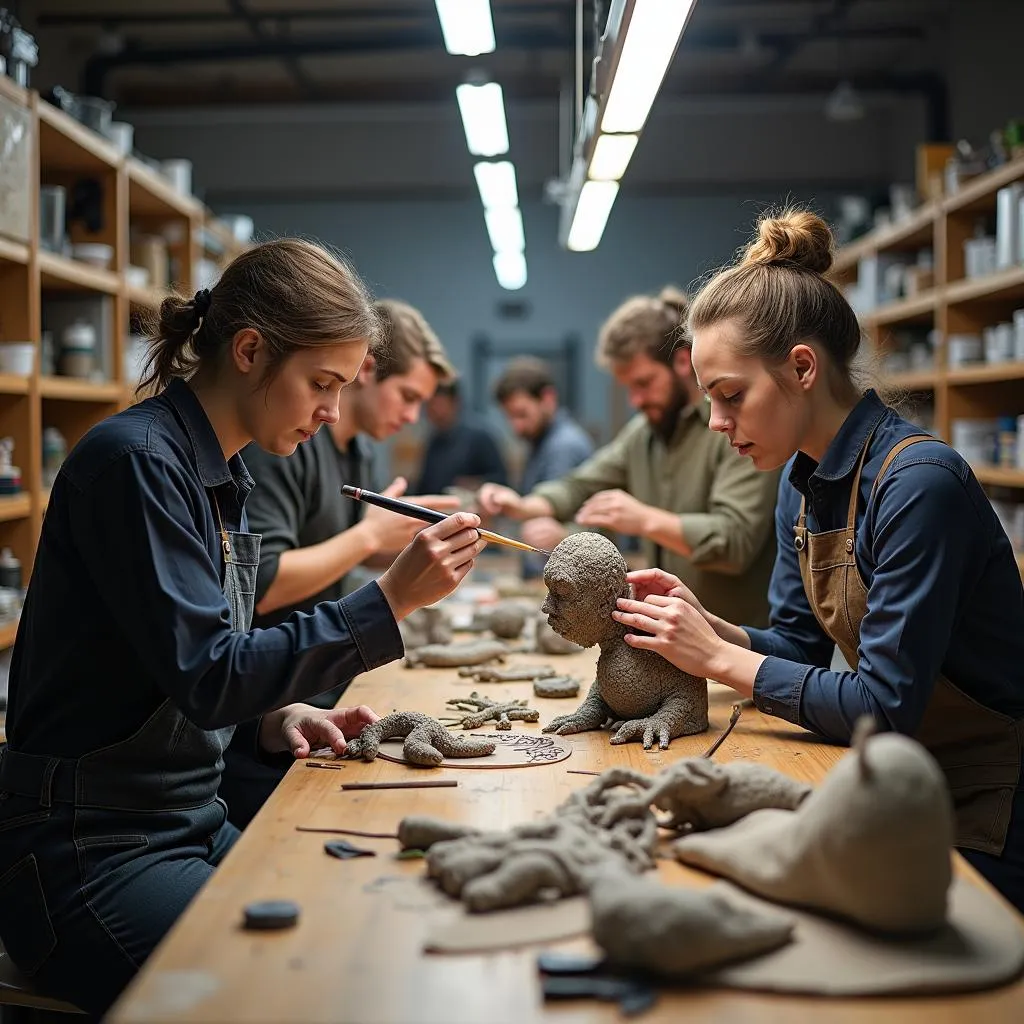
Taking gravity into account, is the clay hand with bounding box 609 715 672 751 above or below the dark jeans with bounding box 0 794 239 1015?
above

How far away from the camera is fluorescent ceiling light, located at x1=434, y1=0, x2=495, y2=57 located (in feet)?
8.52

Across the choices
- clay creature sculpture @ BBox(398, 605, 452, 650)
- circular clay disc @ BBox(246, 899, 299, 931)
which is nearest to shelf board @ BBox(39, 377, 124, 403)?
clay creature sculpture @ BBox(398, 605, 452, 650)

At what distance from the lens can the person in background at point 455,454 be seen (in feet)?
25.9

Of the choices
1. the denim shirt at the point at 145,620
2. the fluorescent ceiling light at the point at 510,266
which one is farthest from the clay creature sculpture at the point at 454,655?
the fluorescent ceiling light at the point at 510,266

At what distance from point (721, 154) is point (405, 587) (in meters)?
7.89

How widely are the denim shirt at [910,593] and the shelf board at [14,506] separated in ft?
8.70

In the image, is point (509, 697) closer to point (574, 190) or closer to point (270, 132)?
point (574, 190)

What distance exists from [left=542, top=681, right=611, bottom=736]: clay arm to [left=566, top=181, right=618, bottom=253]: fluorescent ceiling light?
1950 millimetres

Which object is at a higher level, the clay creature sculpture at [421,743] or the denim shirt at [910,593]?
the denim shirt at [910,593]

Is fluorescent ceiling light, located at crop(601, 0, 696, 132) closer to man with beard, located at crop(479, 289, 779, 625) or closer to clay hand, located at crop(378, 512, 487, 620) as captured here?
man with beard, located at crop(479, 289, 779, 625)

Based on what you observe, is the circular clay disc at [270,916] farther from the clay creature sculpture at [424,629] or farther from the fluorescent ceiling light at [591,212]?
the fluorescent ceiling light at [591,212]

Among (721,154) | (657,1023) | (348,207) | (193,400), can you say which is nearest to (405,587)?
(193,400)

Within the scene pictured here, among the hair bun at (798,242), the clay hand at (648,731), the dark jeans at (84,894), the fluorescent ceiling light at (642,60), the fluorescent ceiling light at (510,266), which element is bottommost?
the dark jeans at (84,894)

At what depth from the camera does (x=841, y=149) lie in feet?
28.6
